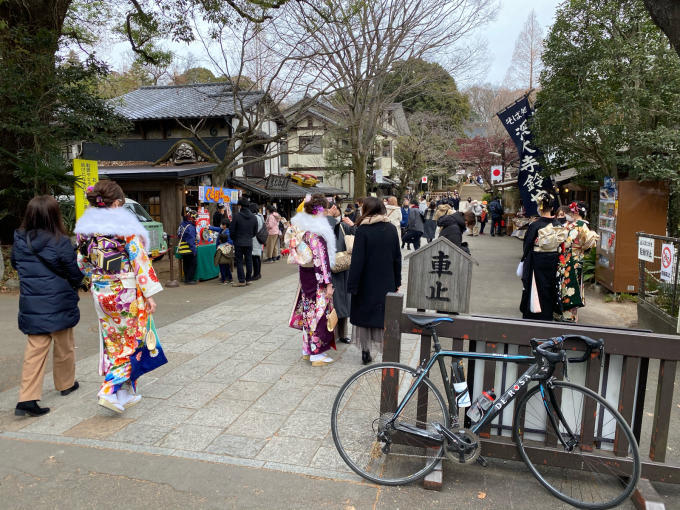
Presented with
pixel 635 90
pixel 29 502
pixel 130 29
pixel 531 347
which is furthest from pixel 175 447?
pixel 130 29

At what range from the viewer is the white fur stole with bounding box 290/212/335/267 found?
5039mm

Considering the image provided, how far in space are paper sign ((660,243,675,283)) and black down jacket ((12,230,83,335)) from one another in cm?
629

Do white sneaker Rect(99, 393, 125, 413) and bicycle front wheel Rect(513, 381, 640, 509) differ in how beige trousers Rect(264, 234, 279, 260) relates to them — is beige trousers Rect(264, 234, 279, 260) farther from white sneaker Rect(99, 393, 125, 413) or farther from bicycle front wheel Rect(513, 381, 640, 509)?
bicycle front wheel Rect(513, 381, 640, 509)

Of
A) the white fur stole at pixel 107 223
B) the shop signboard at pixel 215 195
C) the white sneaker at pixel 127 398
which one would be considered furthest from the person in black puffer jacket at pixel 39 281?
the shop signboard at pixel 215 195

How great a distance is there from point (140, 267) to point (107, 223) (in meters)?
0.42

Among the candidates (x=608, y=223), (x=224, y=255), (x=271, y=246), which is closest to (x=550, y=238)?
(x=608, y=223)

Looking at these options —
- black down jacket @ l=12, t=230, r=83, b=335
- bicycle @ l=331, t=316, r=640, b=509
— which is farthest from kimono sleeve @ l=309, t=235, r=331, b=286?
black down jacket @ l=12, t=230, r=83, b=335

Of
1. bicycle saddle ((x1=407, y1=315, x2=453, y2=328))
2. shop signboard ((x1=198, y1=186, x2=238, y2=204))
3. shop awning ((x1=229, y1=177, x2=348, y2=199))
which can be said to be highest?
shop awning ((x1=229, y1=177, x2=348, y2=199))

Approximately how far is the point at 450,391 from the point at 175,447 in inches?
78.7

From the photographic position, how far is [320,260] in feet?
16.6

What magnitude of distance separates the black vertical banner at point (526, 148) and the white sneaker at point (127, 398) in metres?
9.79

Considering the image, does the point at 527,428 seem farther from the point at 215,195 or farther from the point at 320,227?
the point at 215,195

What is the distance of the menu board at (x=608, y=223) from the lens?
8188mm

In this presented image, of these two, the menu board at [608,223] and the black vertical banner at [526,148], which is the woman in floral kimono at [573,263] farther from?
the black vertical banner at [526,148]
